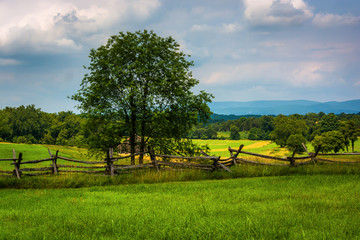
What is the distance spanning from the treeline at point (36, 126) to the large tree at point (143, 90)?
82768 millimetres

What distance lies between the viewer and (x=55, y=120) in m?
110

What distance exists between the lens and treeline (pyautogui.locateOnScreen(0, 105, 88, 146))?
100 m

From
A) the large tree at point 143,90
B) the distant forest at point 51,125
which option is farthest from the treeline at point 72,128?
the large tree at point 143,90

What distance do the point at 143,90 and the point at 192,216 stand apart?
15920mm

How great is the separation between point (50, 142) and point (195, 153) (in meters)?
96.9

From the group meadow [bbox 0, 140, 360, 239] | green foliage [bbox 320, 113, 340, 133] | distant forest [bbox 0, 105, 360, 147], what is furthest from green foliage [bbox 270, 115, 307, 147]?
meadow [bbox 0, 140, 360, 239]

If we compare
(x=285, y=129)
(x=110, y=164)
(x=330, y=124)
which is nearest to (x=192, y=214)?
(x=110, y=164)

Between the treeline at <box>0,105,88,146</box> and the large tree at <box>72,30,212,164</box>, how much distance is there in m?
82.8

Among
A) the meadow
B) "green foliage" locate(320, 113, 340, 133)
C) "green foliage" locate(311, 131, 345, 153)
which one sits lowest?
"green foliage" locate(311, 131, 345, 153)

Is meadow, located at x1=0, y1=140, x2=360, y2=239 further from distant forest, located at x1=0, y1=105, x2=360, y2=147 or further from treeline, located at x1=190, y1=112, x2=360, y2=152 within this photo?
distant forest, located at x1=0, y1=105, x2=360, y2=147

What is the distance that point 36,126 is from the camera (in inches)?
4154

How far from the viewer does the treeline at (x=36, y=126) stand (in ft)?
330

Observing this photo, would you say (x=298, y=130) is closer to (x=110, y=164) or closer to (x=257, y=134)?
(x=257, y=134)

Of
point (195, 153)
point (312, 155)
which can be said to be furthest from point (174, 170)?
point (312, 155)
